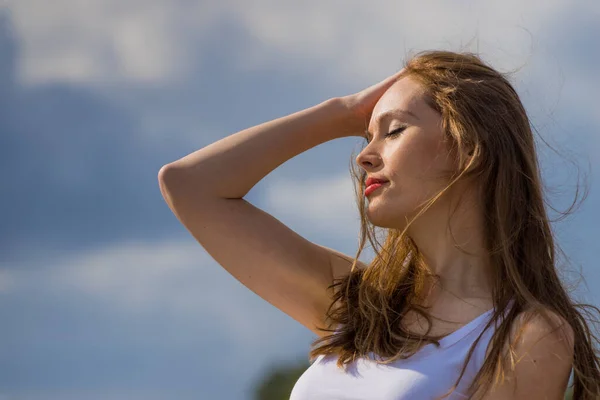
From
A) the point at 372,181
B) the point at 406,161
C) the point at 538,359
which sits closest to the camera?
the point at 538,359

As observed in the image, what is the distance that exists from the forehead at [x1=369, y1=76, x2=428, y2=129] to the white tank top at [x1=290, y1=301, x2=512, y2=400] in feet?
2.40

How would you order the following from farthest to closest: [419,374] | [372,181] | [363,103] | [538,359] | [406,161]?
1. [363,103]
2. [372,181]
3. [406,161]
4. [419,374]
5. [538,359]

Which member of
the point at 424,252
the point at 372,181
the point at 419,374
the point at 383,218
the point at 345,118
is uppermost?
the point at 345,118

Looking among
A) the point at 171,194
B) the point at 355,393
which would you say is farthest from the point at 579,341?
the point at 171,194

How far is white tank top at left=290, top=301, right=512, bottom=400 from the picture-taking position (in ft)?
8.29

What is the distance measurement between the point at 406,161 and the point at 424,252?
0.36 meters

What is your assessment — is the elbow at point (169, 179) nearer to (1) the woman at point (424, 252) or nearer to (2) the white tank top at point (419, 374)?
(1) the woman at point (424, 252)

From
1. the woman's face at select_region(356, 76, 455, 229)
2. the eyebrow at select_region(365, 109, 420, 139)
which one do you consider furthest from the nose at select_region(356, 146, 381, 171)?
the eyebrow at select_region(365, 109, 420, 139)

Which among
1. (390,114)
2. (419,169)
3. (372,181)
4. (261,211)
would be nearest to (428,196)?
(419,169)

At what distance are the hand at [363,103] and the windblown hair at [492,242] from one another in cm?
13

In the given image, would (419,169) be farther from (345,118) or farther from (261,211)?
(261,211)

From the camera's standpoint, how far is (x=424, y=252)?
292 cm

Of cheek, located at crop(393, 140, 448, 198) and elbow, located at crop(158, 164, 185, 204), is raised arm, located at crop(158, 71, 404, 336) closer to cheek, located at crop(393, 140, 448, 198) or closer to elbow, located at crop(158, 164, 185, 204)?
elbow, located at crop(158, 164, 185, 204)

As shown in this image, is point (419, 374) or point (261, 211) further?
point (261, 211)
